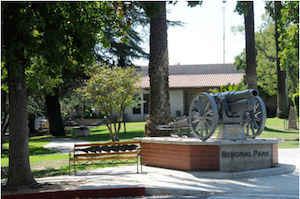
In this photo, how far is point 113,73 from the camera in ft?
74.7

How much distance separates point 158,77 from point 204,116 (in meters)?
5.40

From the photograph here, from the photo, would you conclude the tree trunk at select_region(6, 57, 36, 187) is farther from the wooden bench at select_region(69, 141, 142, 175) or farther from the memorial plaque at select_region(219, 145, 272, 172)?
the memorial plaque at select_region(219, 145, 272, 172)

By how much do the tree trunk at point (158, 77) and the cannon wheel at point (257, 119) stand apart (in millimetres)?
4675

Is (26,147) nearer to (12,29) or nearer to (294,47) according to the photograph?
(12,29)

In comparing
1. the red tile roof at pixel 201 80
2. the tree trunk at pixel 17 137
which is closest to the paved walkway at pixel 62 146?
the tree trunk at pixel 17 137

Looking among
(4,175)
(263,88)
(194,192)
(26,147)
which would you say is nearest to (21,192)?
(26,147)

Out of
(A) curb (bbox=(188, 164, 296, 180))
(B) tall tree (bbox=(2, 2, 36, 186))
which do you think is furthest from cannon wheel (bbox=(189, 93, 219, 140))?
(B) tall tree (bbox=(2, 2, 36, 186))

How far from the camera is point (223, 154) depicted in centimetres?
1011

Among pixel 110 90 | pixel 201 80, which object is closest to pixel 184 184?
pixel 110 90

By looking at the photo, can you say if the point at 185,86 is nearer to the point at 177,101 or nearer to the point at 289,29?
the point at 177,101

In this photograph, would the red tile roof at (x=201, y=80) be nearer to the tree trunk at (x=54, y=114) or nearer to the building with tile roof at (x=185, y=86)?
the building with tile roof at (x=185, y=86)

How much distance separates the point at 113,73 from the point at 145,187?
14851mm

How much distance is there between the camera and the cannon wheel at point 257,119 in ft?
36.1

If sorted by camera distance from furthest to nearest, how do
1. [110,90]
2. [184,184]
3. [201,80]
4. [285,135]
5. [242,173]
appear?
1. [201,80]
2. [285,135]
3. [110,90]
4. [242,173]
5. [184,184]
